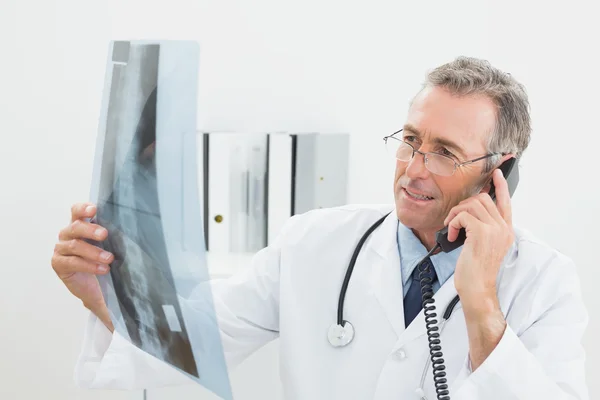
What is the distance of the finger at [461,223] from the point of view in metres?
1.28

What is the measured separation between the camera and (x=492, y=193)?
142cm

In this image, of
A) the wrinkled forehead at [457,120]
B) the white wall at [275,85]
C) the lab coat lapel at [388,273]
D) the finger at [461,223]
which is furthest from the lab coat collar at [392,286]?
the white wall at [275,85]

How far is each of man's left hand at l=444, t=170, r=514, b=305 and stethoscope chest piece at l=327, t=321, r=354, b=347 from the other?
267mm

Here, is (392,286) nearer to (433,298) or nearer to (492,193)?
(433,298)

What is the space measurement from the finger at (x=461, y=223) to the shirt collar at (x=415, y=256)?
11 centimetres

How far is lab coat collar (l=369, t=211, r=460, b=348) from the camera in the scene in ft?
4.54

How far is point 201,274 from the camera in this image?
81 cm

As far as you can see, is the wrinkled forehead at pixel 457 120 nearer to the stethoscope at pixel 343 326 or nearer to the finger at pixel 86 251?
the stethoscope at pixel 343 326

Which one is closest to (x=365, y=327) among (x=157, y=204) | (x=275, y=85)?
(x=157, y=204)

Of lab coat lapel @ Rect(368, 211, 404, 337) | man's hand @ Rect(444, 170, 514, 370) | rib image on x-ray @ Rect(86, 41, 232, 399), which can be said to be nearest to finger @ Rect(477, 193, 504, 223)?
man's hand @ Rect(444, 170, 514, 370)

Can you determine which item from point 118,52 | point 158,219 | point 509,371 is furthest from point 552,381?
point 118,52

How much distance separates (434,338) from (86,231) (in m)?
0.66

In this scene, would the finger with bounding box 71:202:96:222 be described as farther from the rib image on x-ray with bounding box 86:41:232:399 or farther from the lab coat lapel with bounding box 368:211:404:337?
the lab coat lapel with bounding box 368:211:404:337

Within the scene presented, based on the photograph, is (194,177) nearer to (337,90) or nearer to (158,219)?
(158,219)
